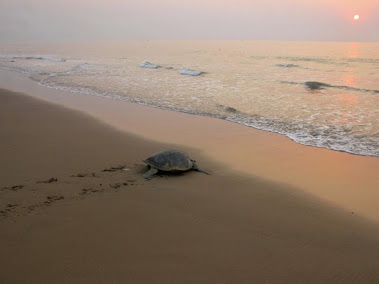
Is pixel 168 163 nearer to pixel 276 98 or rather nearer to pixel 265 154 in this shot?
pixel 265 154

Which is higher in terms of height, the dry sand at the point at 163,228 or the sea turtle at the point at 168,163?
the sea turtle at the point at 168,163

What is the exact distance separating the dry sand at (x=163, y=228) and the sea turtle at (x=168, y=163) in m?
0.15

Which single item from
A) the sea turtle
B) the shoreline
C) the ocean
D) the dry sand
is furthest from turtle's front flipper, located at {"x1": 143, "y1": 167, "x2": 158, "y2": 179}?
the ocean

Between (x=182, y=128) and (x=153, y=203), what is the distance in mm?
4300

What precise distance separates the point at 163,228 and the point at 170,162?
184 centimetres

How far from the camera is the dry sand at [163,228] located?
9.64ft

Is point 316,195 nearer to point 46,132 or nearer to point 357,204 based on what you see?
point 357,204

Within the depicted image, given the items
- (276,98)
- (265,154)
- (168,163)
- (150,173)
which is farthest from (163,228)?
(276,98)

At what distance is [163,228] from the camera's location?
366 cm

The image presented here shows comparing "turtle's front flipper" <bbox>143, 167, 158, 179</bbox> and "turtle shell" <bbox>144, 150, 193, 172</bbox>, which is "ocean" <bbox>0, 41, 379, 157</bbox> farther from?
"turtle's front flipper" <bbox>143, 167, 158, 179</bbox>

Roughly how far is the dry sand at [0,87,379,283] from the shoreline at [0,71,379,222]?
35cm

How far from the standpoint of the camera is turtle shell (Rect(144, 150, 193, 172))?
17.5ft

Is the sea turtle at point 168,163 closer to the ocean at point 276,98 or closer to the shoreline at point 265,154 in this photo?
the shoreline at point 265,154

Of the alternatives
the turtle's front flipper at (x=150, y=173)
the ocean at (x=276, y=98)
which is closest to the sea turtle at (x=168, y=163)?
the turtle's front flipper at (x=150, y=173)
